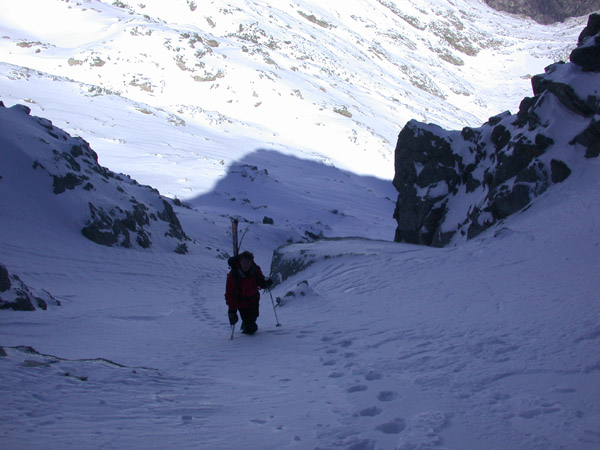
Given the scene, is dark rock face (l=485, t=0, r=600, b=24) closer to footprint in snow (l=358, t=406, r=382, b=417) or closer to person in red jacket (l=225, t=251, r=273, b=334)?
person in red jacket (l=225, t=251, r=273, b=334)

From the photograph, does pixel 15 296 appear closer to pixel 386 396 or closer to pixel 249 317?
pixel 249 317

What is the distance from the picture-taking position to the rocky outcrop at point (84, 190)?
15555 millimetres

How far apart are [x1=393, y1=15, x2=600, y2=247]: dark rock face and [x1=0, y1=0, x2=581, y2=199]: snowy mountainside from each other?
16255mm

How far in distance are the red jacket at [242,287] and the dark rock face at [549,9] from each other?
5404 inches

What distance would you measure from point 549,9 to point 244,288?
142111 millimetres

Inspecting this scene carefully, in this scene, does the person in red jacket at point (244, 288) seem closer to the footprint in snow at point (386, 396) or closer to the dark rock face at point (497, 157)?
the footprint in snow at point (386, 396)

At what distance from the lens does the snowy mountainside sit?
36.4 metres

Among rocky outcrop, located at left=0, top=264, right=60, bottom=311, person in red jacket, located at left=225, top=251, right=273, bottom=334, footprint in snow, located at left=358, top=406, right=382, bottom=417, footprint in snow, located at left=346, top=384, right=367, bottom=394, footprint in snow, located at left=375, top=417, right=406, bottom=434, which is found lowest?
rocky outcrop, located at left=0, top=264, right=60, bottom=311

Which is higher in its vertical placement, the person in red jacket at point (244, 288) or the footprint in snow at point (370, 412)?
the footprint in snow at point (370, 412)

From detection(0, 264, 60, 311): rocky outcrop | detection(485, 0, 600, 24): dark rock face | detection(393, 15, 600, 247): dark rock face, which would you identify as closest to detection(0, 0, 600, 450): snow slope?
detection(0, 264, 60, 311): rocky outcrop

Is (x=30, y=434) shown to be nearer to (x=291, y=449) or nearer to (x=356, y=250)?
(x=291, y=449)

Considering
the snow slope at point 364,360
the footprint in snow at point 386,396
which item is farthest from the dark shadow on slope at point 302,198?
the footprint in snow at point 386,396

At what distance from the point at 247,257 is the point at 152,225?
44.0 feet

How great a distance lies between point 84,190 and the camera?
16.5 m
